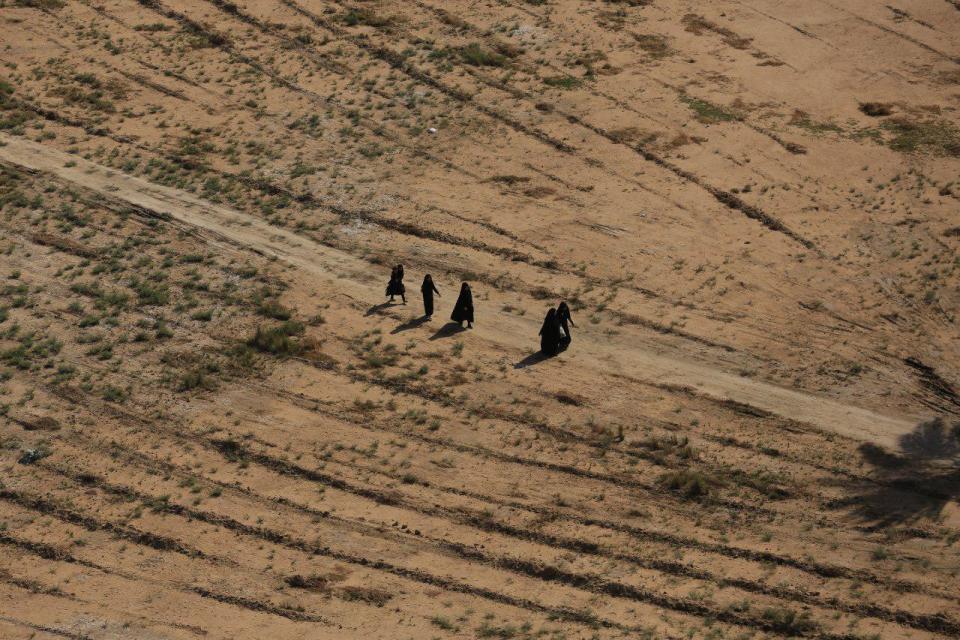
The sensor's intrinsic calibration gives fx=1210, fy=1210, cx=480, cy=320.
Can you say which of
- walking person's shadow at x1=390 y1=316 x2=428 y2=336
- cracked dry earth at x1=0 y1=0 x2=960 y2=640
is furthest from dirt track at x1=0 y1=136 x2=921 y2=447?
walking person's shadow at x1=390 y1=316 x2=428 y2=336

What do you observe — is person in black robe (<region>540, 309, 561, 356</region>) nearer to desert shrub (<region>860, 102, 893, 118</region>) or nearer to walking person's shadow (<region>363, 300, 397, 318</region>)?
walking person's shadow (<region>363, 300, 397, 318</region>)

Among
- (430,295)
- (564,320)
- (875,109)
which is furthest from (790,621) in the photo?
(875,109)

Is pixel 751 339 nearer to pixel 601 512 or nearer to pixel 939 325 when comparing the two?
pixel 939 325

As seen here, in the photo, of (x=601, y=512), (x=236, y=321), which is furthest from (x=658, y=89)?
(x=601, y=512)

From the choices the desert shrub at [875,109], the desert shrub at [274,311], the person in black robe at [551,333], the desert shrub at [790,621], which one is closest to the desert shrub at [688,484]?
the desert shrub at [790,621]

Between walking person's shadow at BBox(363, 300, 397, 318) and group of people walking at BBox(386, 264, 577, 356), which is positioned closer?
group of people walking at BBox(386, 264, 577, 356)

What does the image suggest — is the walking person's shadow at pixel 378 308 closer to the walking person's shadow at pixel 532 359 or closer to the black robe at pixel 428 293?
the black robe at pixel 428 293

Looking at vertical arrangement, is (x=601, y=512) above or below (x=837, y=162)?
below
